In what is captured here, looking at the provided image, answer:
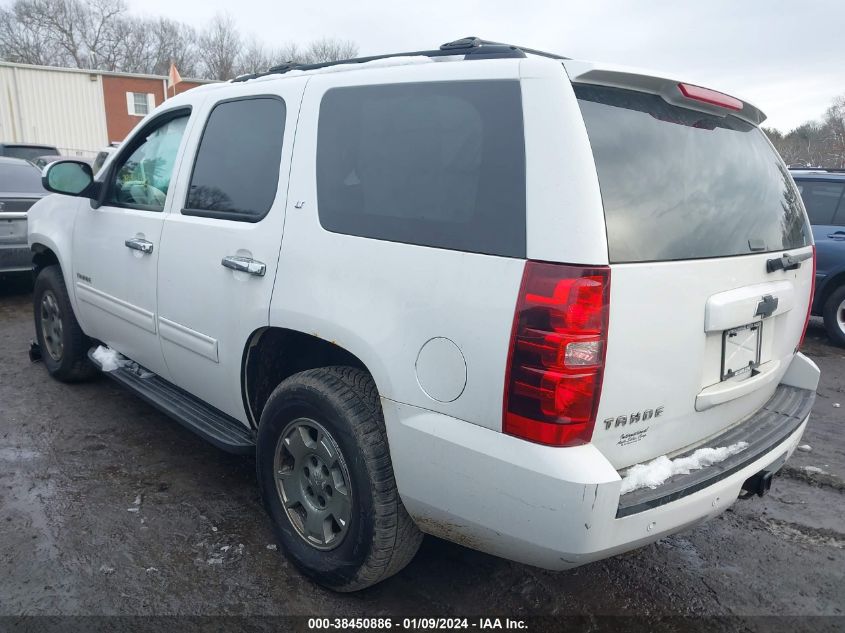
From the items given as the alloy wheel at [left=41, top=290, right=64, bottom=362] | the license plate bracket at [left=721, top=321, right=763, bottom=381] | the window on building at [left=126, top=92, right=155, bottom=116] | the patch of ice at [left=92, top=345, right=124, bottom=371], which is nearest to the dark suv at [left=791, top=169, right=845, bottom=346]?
the license plate bracket at [left=721, top=321, right=763, bottom=381]

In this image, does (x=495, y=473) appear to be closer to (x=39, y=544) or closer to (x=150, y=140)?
(x=39, y=544)

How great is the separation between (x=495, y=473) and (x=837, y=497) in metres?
2.68

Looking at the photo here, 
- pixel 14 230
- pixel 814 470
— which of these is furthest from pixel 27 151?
pixel 814 470

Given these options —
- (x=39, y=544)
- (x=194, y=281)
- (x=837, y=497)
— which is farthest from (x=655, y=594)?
(x=39, y=544)

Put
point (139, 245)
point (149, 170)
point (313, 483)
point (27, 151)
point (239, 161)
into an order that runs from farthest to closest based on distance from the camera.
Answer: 1. point (27, 151)
2. point (149, 170)
3. point (139, 245)
4. point (239, 161)
5. point (313, 483)

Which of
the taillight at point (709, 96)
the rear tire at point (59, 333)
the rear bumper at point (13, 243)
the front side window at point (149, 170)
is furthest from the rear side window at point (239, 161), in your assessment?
the rear bumper at point (13, 243)

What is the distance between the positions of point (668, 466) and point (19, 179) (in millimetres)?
8306

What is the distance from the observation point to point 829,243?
23.3 ft

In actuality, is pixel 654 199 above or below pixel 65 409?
above

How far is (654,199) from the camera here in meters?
2.05

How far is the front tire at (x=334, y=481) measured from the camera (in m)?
2.24

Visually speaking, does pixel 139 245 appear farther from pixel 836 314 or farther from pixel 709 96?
pixel 836 314

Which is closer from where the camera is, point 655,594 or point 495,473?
point 495,473

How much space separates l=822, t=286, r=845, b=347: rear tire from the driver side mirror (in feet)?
23.4
